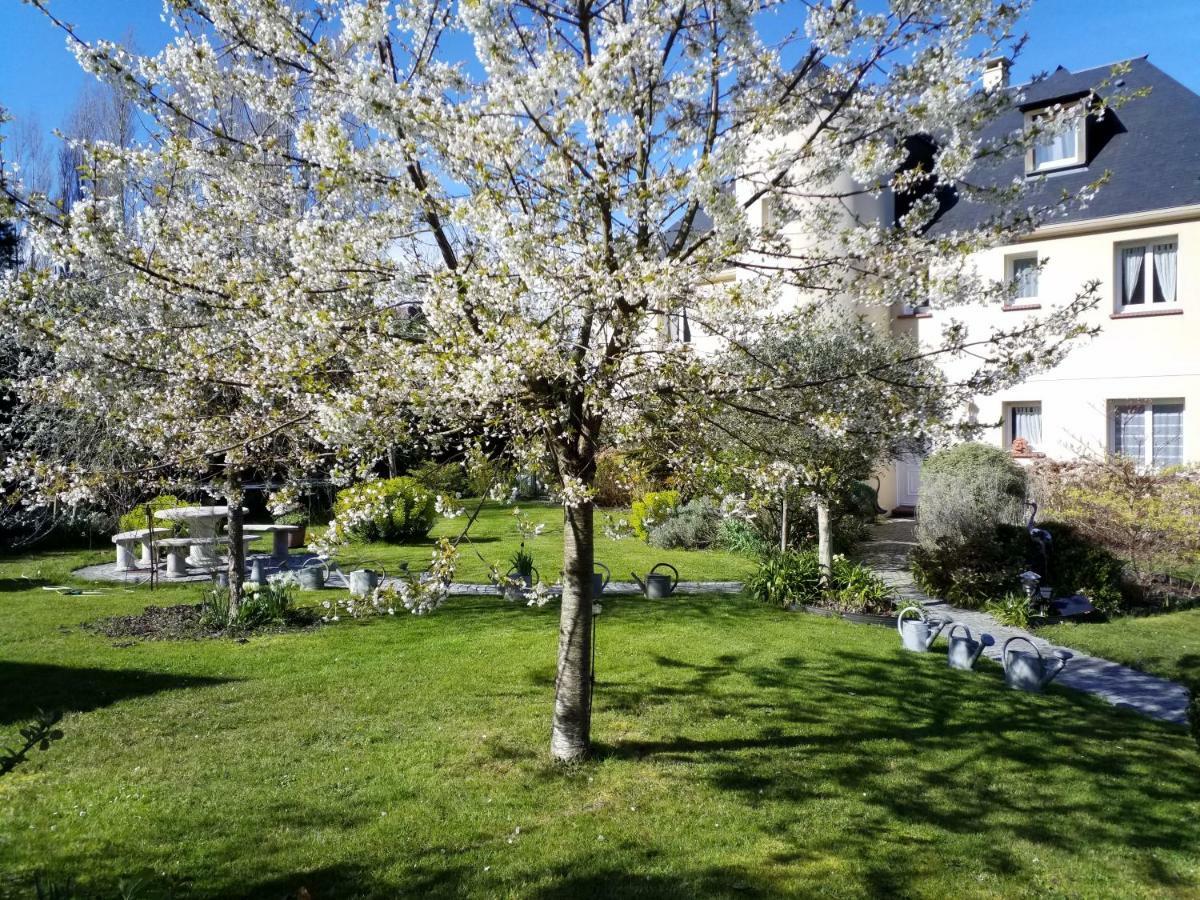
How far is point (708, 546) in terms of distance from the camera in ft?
49.0

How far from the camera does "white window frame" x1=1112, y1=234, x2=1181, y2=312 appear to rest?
44.8ft

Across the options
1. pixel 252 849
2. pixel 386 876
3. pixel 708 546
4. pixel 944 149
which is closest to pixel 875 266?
pixel 944 149

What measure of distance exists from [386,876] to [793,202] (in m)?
4.65

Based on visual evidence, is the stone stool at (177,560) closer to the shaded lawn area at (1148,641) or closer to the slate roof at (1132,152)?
the shaded lawn area at (1148,641)

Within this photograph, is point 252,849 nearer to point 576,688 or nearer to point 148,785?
point 148,785

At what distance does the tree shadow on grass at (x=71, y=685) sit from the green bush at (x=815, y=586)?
6.47 metres

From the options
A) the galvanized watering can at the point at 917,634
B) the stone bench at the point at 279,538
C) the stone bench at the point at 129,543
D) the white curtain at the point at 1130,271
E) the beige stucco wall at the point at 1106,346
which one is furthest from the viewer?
the white curtain at the point at 1130,271

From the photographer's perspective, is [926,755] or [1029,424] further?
[1029,424]

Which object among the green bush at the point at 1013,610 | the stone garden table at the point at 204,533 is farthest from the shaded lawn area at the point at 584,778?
the stone garden table at the point at 204,533

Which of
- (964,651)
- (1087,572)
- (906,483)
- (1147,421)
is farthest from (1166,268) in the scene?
(964,651)

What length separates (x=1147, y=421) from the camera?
552 inches

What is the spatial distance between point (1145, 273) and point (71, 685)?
55.2 feet

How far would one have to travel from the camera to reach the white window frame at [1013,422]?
15148mm

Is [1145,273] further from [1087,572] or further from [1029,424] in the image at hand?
[1087,572]
